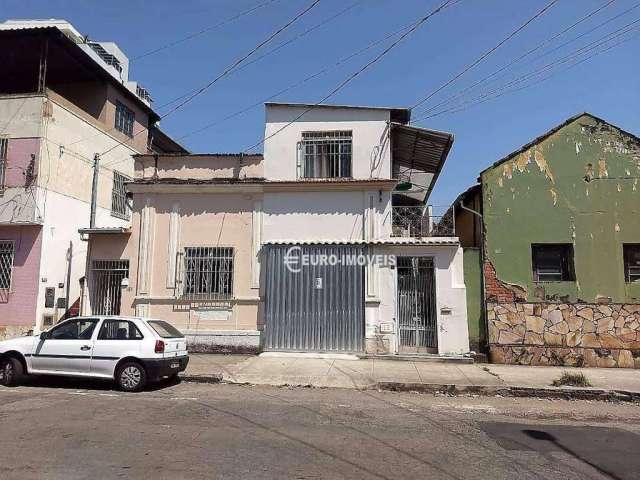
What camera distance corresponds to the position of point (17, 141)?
50.1 feet

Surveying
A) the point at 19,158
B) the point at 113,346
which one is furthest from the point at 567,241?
the point at 19,158

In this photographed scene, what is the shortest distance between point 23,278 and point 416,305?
12.0m

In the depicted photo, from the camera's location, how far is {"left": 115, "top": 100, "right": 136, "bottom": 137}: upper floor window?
771 inches

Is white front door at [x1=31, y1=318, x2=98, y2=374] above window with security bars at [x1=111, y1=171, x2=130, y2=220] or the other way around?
the other way around

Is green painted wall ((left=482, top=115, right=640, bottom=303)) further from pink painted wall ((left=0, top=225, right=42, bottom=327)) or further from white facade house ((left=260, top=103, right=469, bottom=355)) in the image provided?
pink painted wall ((left=0, top=225, right=42, bottom=327))

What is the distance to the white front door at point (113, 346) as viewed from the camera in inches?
356

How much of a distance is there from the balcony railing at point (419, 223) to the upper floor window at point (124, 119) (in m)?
12.5

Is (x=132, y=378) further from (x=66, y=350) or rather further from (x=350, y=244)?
(x=350, y=244)

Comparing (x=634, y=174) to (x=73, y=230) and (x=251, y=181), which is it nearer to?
(x=251, y=181)

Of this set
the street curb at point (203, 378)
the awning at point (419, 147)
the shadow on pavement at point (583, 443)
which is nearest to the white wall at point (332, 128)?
the awning at point (419, 147)

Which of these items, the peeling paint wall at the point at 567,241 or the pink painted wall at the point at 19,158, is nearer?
the peeling paint wall at the point at 567,241

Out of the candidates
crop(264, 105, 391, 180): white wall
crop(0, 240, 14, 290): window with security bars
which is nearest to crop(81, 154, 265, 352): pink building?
crop(264, 105, 391, 180): white wall

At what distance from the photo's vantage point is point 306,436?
6000mm

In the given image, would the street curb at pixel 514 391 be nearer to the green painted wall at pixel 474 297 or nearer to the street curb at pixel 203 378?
the street curb at pixel 203 378
